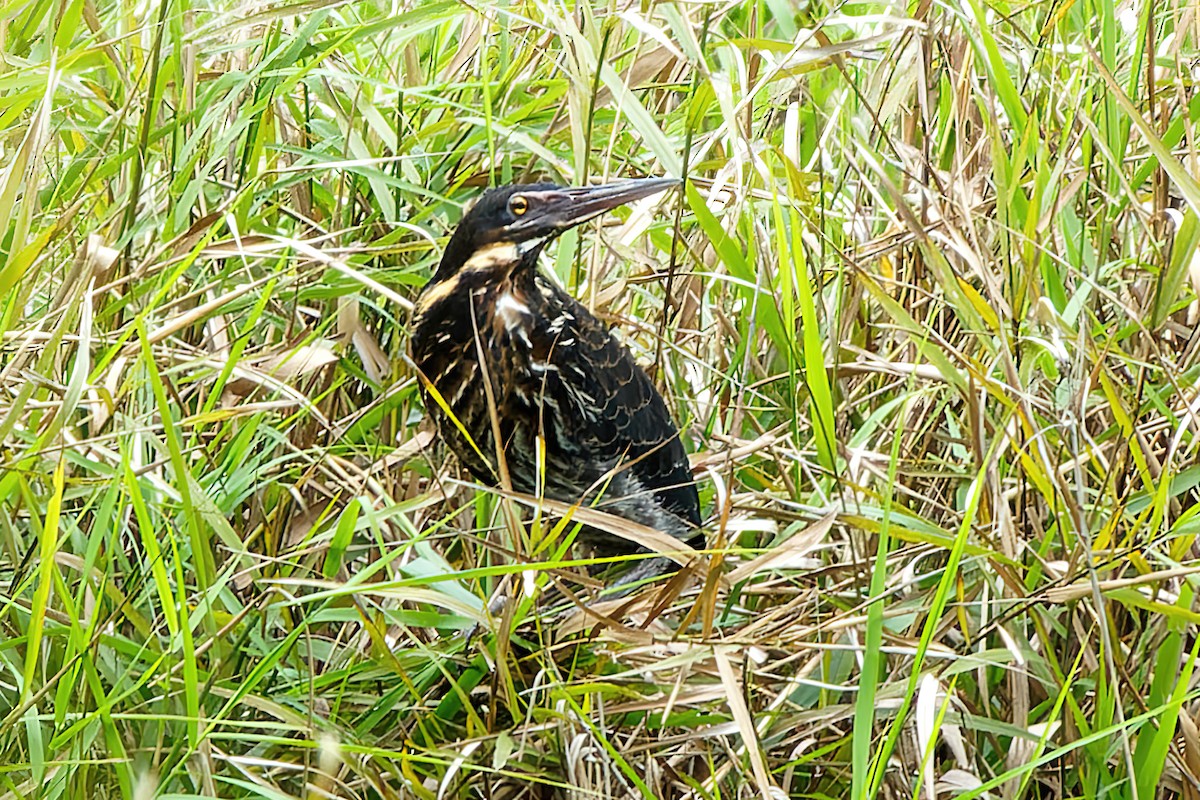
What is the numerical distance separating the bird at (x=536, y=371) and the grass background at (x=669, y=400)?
0.09 metres

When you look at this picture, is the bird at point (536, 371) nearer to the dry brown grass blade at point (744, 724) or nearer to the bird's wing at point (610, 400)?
the bird's wing at point (610, 400)

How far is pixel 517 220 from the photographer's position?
2658mm

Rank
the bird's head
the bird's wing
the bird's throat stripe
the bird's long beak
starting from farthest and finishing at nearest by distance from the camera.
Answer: the bird's wing
the bird's throat stripe
the bird's head
the bird's long beak

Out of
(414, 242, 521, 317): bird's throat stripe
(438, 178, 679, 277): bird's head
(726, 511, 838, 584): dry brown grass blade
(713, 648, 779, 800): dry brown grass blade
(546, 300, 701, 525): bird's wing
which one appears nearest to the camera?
(713, 648, 779, 800): dry brown grass blade

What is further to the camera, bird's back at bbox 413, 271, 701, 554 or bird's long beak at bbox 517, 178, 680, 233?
bird's back at bbox 413, 271, 701, 554

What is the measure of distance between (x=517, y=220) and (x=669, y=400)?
1.63 feet

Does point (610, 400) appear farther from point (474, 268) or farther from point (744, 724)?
point (744, 724)

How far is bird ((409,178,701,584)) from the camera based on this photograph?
2656 millimetres

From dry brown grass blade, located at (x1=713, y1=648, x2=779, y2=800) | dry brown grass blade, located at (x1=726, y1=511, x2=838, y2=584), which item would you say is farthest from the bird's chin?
dry brown grass blade, located at (x1=713, y1=648, x2=779, y2=800)

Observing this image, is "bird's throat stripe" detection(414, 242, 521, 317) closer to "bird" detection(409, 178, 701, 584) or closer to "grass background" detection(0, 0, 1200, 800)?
"bird" detection(409, 178, 701, 584)

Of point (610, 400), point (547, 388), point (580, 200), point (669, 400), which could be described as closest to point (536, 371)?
point (547, 388)

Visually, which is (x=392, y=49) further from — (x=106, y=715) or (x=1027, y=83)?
(x=106, y=715)

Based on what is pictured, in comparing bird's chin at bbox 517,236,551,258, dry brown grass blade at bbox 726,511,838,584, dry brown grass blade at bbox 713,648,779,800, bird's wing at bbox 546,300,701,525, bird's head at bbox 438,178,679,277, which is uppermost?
bird's head at bbox 438,178,679,277

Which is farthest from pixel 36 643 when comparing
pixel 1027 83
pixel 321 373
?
pixel 1027 83
